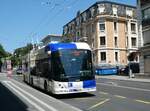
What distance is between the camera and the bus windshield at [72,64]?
2109 centimetres

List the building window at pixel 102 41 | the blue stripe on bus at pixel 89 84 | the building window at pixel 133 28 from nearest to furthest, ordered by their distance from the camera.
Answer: the blue stripe on bus at pixel 89 84 → the building window at pixel 102 41 → the building window at pixel 133 28

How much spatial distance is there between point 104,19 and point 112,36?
3707 millimetres

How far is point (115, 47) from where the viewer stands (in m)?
79.5

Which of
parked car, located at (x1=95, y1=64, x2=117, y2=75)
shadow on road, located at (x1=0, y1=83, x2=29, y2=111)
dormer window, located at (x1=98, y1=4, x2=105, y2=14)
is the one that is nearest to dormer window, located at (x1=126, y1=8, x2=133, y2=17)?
dormer window, located at (x1=98, y1=4, x2=105, y2=14)

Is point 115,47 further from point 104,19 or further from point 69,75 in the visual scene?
point 69,75

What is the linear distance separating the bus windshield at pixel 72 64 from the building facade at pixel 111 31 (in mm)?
55911

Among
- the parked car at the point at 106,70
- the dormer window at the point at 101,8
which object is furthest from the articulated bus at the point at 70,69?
the dormer window at the point at 101,8

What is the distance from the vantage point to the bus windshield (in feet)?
69.2

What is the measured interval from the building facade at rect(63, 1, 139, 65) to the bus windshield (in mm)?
55911

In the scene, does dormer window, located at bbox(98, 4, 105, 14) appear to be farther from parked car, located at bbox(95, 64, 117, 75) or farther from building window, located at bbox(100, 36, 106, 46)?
parked car, located at bbox(95, 64, 117, 75)

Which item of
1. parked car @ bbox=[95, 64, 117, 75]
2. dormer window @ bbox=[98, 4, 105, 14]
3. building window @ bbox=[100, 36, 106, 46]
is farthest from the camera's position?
building window @ bbox=[100, 36, 106, 46]

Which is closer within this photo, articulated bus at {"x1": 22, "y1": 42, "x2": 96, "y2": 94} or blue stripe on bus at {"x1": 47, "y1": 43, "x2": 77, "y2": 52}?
articulated bus at {"x1": 22, "y1": 42, "x2": 96, "y2": 94}

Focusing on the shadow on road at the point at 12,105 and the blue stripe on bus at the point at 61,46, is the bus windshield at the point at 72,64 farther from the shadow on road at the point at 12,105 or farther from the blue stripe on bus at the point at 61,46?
the shadow on road at the point at 12,105

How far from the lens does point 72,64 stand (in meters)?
21.3
